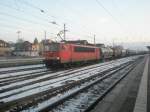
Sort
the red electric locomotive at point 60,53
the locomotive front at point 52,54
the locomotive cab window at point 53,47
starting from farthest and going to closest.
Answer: the locomotive cab window at point 53,47 → the red electric locomotive at point 60,53 → the locomotive front at point 52,54

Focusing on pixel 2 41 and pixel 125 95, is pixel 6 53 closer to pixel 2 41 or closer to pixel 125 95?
pixel 2 41

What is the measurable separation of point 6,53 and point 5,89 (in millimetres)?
78375

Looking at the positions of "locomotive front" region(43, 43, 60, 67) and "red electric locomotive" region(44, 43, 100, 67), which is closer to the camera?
"locomotive front" region(43, 43, 60, 67)

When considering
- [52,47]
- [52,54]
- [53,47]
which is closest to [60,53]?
[52,54]

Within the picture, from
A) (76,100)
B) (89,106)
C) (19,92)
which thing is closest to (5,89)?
(19,92)

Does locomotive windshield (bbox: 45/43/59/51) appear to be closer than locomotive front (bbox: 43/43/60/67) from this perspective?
A: No

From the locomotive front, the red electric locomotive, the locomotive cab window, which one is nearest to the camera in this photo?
the locomotive front

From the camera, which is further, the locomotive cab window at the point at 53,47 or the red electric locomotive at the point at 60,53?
the locomotive cab window at the point at 53,47

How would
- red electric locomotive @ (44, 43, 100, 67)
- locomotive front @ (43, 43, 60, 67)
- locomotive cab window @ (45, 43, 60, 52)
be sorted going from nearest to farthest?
locomotive front @ (43, 43, 60, 67) → red electric locomotive @ (44, 43, 100, 67) → locomotive cab window @ (45, 43, 60, 52)

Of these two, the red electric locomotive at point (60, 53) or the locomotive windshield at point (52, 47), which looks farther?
the locomotive windshield at point (52, 47)

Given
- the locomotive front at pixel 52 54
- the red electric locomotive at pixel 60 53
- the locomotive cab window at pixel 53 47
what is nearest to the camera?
the locomotive front at pixel 52 54

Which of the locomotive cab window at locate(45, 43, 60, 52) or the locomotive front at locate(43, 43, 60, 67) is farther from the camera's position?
the locomotive cab window at locate(45, 43, 60, 52)

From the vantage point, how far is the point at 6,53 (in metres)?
87.5

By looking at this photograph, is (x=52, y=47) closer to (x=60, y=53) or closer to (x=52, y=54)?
(x=52, y=54)
